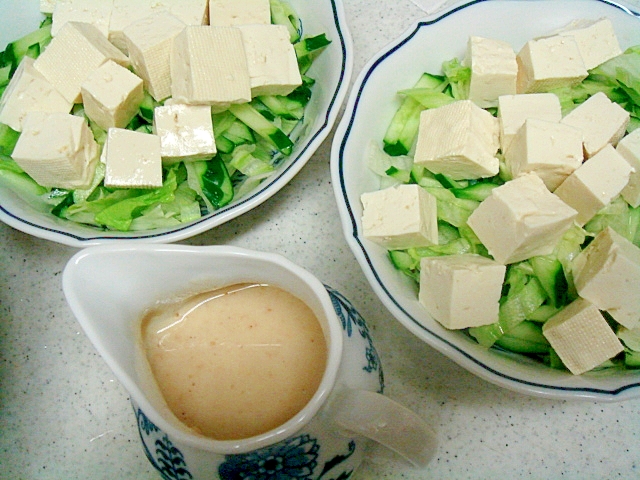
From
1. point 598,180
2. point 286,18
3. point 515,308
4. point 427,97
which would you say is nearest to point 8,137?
point 286,18

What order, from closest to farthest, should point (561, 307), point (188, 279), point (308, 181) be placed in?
1. point (188, 279)
2. point (561, 307)
3. point (308, 181)

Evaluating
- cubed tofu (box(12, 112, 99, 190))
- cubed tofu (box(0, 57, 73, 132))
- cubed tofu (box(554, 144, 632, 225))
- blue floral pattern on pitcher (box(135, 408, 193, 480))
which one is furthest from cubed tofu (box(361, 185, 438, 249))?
cubed tofu (box(0, 57, 73, 132))

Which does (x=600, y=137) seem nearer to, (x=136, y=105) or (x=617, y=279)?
(x=617, y=279)

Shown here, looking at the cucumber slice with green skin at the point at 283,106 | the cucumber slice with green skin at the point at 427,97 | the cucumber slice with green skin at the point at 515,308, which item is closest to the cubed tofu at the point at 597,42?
the cucumber slice with green skin at the point at 427,97

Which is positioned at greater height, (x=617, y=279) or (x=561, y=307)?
(x=617, y=279)

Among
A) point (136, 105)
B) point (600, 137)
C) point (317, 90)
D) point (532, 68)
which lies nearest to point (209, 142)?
point (136, 105)

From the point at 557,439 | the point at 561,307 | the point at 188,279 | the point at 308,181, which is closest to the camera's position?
the point at 188,279

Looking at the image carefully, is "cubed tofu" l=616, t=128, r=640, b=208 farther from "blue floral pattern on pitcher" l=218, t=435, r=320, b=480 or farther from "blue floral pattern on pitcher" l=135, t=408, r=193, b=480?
"blue floral pattern on pitcher" l=135, t=408, r=193, b=480
